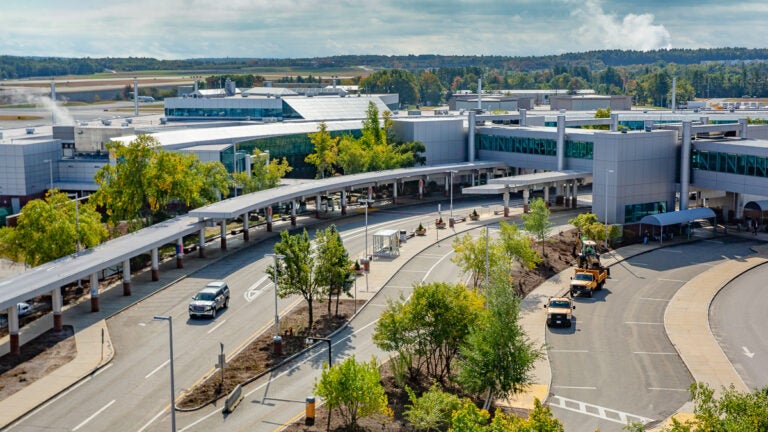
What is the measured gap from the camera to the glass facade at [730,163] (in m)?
85.6

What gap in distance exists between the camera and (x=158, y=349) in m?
51.9

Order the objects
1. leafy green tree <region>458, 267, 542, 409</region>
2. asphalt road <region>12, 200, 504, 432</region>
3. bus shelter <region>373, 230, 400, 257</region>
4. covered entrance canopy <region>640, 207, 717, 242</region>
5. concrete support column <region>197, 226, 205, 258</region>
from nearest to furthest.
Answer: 1. leafy green tree <region>458, 267, 542, 409</region>
2. asphalt road <region>12, 200, 504, 432</region>
3. concrete support column <region>197, 226, 205, 258</region>
4. bus shelter <region>373, 230, 400, 257</region>
5. covered entrance canopy <region>640, 207, 717, 242</region>

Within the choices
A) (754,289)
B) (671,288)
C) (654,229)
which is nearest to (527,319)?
(671,288)

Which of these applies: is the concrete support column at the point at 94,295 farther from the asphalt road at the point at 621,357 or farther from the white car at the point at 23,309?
the asphalt road at the point at 621,357

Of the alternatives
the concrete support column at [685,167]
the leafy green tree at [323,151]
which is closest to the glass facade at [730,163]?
the concrete support column at [685,167]

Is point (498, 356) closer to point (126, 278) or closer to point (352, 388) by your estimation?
point (352, 388)

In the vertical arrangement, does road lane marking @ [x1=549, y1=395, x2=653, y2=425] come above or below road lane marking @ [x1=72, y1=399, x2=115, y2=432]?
below

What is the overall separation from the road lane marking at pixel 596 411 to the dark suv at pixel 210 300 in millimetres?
23450

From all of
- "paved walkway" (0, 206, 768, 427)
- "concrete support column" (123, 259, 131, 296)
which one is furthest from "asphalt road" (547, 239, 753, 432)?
"concrete support column" (123, 259, 131, 296)

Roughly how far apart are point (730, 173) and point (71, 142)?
7373cm

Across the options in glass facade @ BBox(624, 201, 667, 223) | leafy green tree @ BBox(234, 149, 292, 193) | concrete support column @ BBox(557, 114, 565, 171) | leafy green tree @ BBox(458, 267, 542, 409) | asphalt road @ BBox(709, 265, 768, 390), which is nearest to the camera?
leafy green tree @ BBox(458, 267, 542, 409)

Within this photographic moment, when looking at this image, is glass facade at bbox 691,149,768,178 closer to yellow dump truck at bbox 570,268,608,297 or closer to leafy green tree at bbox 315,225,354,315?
yellow dump truck at bbox 570,268,608,297

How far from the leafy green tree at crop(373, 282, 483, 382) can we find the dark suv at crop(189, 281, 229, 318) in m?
14.9

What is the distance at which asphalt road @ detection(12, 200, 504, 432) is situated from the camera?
42625 mm
